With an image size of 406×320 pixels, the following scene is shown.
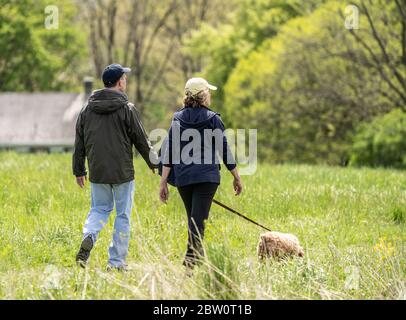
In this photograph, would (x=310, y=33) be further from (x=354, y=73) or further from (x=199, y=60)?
(x=199, y=60)

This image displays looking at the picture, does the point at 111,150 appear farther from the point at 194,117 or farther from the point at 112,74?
the point at 194,117

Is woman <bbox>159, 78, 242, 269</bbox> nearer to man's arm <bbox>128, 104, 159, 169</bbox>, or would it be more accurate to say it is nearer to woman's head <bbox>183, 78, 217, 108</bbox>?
woman's head <bbox>183, 78, 217, 108</bbox>

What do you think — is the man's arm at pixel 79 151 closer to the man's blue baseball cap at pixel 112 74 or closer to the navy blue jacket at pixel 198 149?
the man's blue baseball cap at pixel 112 74

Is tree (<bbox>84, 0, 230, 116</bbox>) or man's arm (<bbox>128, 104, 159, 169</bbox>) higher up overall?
tree (<bbox>84, 0, 230, 116</bbox>)

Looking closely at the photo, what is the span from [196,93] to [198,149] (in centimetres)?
51

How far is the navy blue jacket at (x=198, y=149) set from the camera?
7.23m

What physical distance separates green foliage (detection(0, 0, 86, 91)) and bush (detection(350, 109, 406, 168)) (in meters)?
30.3

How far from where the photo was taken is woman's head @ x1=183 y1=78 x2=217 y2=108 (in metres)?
7.34

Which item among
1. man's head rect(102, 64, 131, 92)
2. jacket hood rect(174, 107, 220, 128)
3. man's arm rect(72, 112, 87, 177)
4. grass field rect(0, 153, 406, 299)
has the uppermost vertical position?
man's head rect(102, 64, 131, 92)

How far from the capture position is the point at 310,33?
1315 inches

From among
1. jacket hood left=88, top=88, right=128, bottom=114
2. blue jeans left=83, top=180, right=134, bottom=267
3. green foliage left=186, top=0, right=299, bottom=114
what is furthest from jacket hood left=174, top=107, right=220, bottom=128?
green foliage left=186, top=0, right=299, bottom=114

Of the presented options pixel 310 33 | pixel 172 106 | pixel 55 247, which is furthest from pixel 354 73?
pixel 55 247

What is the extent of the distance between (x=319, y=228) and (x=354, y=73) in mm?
23171

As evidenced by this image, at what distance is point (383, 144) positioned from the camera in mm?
23969
